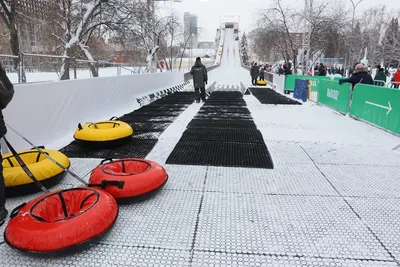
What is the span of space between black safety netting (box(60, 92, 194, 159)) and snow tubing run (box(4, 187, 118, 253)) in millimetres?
2123

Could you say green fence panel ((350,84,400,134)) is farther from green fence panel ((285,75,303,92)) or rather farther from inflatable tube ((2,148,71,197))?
green fence panel ((285,75,303,92))

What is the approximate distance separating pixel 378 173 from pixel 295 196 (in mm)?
1611

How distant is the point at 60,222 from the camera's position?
226 centimetres

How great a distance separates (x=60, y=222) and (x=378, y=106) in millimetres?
7129

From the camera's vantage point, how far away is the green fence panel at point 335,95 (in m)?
8.70

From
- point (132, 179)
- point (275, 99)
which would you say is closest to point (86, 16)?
point (275, 99)

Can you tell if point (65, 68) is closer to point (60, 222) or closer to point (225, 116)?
point (225, 116)

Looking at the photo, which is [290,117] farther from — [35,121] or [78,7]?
[78,7]

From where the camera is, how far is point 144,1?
69.4 feet

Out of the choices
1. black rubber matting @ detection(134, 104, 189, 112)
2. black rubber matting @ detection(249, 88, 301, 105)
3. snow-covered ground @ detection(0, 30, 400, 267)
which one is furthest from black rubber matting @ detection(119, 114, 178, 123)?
black rubber matting @ detection(249, 88, 301, 105)

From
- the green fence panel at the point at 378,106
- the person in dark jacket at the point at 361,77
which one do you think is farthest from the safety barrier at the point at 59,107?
the person in dark jacket at the point at 361,77

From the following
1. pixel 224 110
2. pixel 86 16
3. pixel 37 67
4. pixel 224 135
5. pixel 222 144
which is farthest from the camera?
pixel 86 16

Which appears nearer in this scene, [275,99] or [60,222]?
[60,222]

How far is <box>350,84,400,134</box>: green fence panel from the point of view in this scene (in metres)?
6.14
